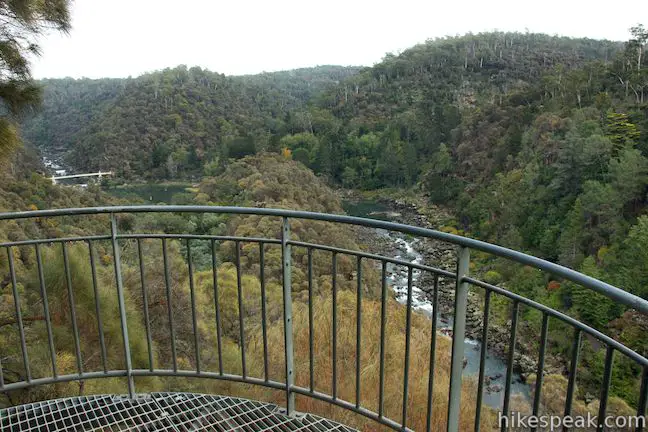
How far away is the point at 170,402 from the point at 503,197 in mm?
42536

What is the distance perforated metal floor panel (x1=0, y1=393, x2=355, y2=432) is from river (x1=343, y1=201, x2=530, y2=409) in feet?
2.85

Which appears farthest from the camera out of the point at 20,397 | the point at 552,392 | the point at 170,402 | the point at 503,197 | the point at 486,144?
the point at 486,144

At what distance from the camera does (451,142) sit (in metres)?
61.5

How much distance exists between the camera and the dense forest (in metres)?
26.2

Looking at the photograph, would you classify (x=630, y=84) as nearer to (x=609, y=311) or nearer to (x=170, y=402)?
(x=609, y=311)

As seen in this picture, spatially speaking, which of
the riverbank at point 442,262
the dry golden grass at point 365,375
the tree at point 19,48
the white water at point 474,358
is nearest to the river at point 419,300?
the white water at point 474,358

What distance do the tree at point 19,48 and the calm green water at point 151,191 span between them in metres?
51.5

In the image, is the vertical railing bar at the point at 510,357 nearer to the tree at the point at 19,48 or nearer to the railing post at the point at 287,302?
the railing post at the point at 287,302

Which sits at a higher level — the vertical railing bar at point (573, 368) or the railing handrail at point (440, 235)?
the railing handrail at point (440, 235)

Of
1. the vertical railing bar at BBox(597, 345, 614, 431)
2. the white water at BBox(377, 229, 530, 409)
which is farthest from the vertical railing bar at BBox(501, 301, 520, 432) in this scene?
the white water at BBox(377, 229, 530, 409)

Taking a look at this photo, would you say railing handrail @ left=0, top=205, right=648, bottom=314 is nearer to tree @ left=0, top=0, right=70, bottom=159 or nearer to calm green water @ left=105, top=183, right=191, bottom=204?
tree @ left=0, top=0, right=70, bottom=159

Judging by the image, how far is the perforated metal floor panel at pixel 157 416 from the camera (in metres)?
1.99

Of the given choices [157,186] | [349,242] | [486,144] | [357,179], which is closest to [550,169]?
[486,144]

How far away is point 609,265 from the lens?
84.9 feet
